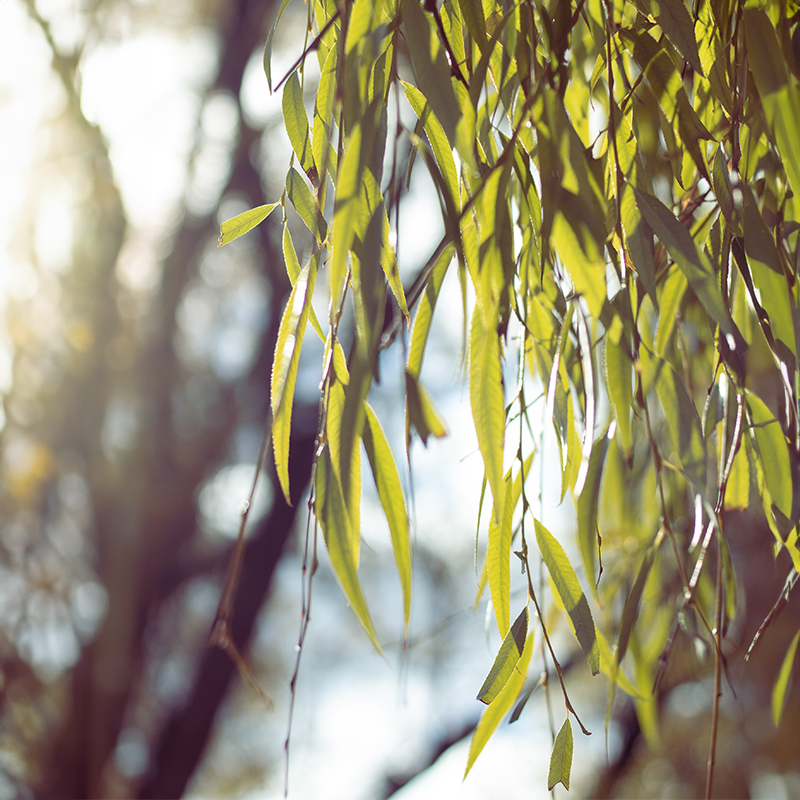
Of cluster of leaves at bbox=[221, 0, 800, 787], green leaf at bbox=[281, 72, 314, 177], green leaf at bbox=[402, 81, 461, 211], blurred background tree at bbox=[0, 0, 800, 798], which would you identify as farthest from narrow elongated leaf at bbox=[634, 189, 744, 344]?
blurred background tree at bbox=[0, 0, 800, 798]

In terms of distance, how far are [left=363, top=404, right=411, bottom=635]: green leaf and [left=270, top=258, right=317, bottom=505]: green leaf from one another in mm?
42

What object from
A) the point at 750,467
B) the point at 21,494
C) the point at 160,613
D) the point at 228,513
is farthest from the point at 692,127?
the point at 160,613

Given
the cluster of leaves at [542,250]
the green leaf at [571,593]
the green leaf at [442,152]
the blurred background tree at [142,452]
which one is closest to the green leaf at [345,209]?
the cluster of leaves at [542,250]

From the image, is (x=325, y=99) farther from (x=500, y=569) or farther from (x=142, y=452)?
(x=142, y=452)

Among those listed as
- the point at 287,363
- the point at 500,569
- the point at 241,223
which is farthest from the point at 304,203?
the point at 500,569

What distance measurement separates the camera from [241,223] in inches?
16.8

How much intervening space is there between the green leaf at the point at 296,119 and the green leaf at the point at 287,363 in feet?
0.34

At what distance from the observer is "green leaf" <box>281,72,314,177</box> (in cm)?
43

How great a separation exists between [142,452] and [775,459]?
1898mm

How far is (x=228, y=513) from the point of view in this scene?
220cm

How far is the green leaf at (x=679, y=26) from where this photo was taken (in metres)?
0.36

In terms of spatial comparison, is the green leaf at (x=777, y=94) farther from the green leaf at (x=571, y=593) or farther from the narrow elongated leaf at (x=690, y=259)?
the green leaf at (x=571, y=593)

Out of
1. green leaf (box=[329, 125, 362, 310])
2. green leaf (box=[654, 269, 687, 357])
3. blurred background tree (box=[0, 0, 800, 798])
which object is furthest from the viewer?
blurred background tree (box=[0, 0, 800, 798])

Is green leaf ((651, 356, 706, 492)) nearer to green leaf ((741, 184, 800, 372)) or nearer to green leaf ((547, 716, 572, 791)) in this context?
green leaf ((741, 184, 800, 372))
